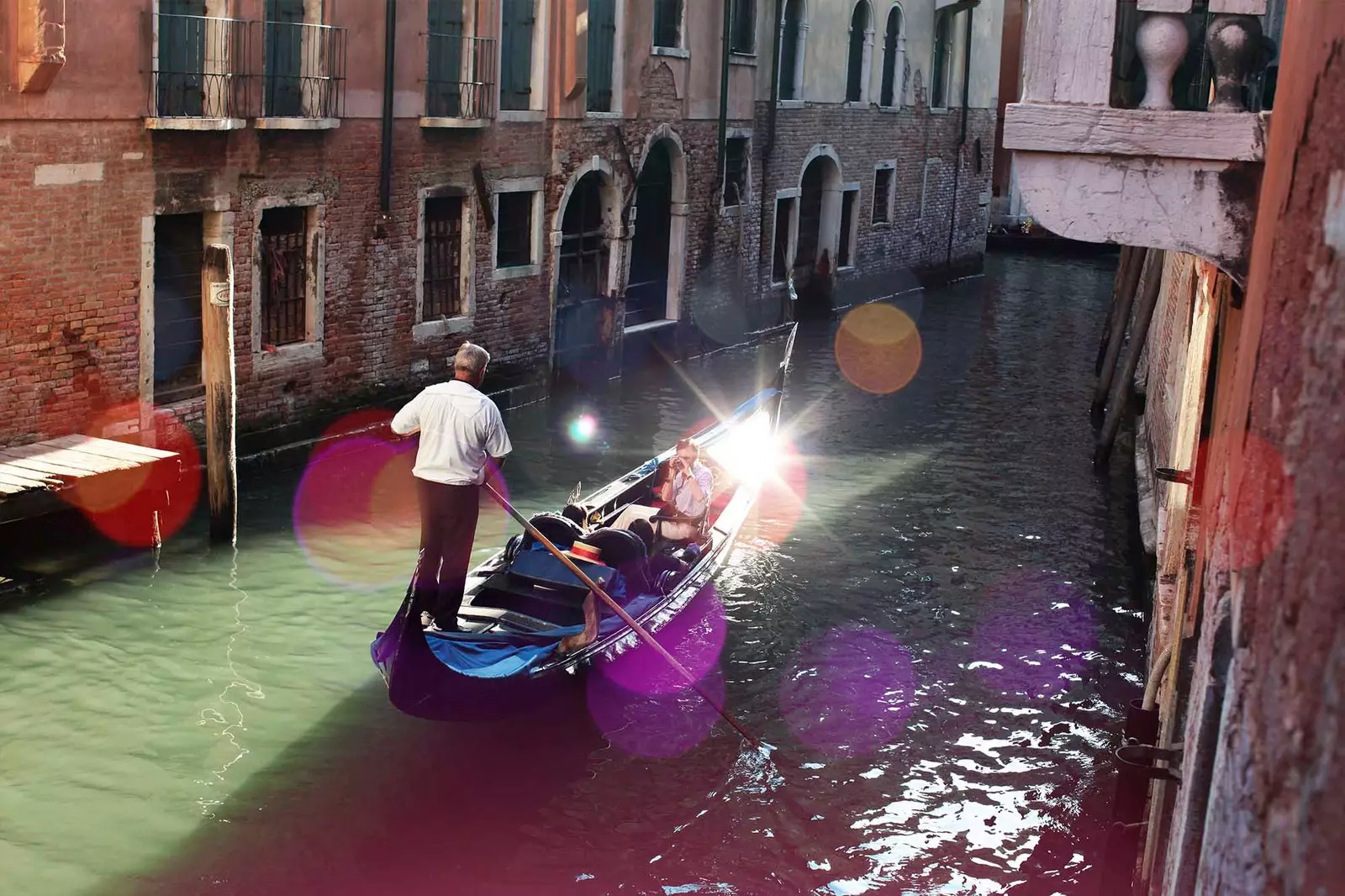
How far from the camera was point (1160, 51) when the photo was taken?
11.7 ft

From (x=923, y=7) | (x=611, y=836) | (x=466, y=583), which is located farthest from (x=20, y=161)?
(x=923, y=7)

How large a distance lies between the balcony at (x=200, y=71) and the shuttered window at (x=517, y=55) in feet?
9.45

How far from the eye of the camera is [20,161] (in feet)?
26.9

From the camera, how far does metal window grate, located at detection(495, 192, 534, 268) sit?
41.1 ft

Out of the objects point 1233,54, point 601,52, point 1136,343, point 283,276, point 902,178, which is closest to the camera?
point 1233,54

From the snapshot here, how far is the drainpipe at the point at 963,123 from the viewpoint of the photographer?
72.8ft

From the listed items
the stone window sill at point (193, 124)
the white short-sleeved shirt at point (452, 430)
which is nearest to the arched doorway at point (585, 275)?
the stone window sill at point (193, 124)

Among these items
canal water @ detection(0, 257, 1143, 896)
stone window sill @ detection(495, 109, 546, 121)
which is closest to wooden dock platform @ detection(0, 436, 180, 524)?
canal water @ detection(0, 257, 1143, 896)

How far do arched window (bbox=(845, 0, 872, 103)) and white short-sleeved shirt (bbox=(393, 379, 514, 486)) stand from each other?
13.9 metres

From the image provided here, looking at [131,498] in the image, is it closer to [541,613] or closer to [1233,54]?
[541,613]

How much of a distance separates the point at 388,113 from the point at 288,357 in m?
1.82

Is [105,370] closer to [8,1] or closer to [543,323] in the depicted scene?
[8,1]

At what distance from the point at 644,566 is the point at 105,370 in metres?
3.57

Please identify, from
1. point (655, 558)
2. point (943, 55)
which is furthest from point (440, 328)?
point (943, 55)
